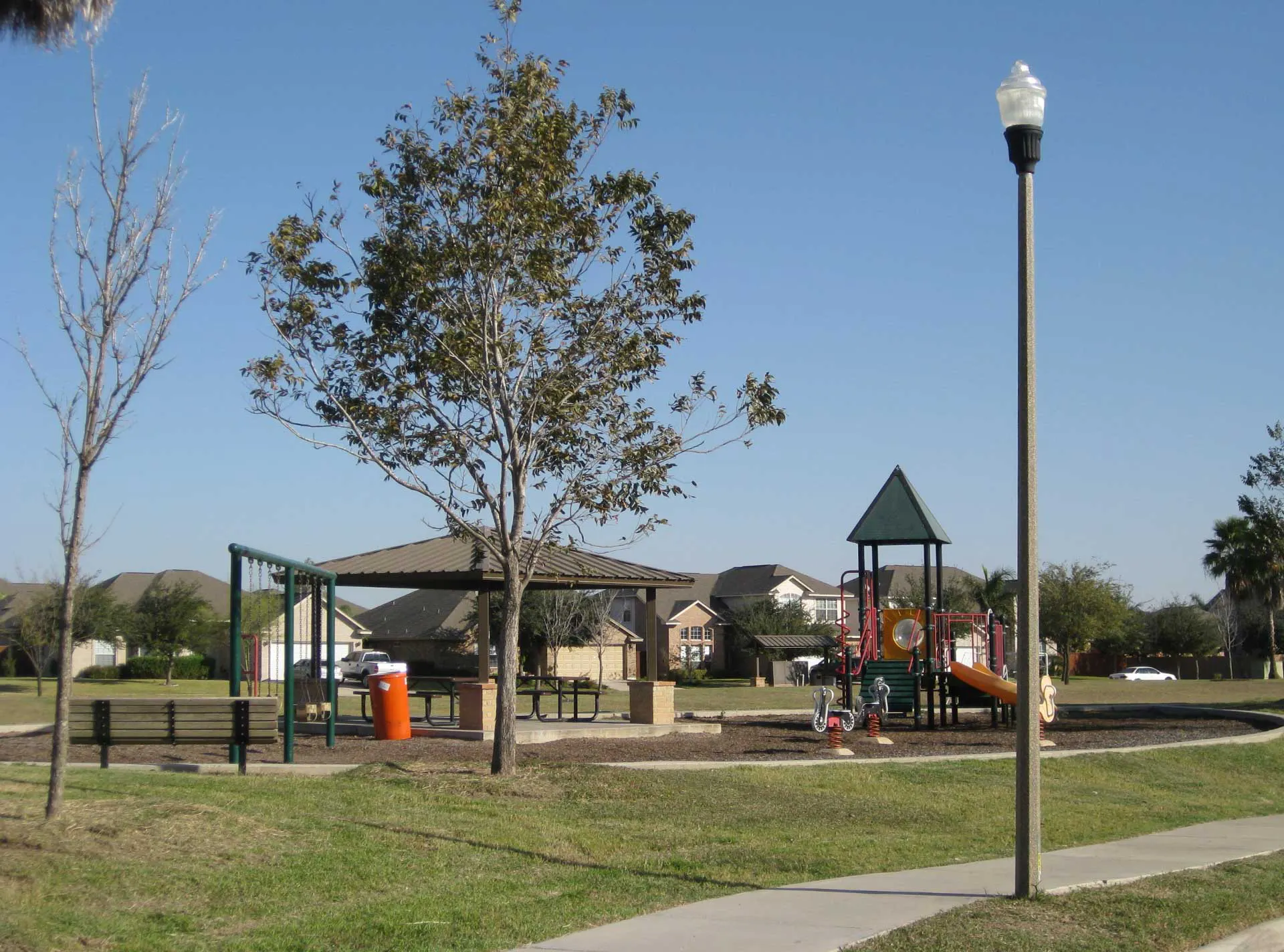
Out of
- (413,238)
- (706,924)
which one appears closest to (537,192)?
(413,238)

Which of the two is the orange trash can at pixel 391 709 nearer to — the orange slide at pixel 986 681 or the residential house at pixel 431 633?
the orange slide at pixel 986 681

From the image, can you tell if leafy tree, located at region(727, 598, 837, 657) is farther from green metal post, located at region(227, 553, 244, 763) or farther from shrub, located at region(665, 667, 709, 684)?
green metal post, located at region(227, 553, 244, 763)

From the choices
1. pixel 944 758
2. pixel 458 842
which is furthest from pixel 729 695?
pixel 458 842

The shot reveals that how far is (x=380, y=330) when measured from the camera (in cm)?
1516

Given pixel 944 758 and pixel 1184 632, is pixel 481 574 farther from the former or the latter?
pixel 1184 632

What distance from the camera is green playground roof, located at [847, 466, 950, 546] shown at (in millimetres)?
25234

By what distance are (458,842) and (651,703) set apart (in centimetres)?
1212

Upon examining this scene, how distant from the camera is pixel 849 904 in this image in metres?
8.50

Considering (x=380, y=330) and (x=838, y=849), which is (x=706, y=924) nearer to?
(x=838, y=849)

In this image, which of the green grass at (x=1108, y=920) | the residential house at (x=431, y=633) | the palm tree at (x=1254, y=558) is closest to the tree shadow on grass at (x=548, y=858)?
the green grass at (x=1108, y=920)

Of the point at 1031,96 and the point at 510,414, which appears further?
the point at 510,414

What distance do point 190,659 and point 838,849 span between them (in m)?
54.0

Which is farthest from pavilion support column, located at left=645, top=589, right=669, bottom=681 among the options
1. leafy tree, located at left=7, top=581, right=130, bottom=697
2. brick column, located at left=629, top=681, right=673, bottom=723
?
leafy tree, located at left=7, top=581, right=130, bottom=697

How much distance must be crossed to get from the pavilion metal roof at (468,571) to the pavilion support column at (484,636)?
0.25 meters
